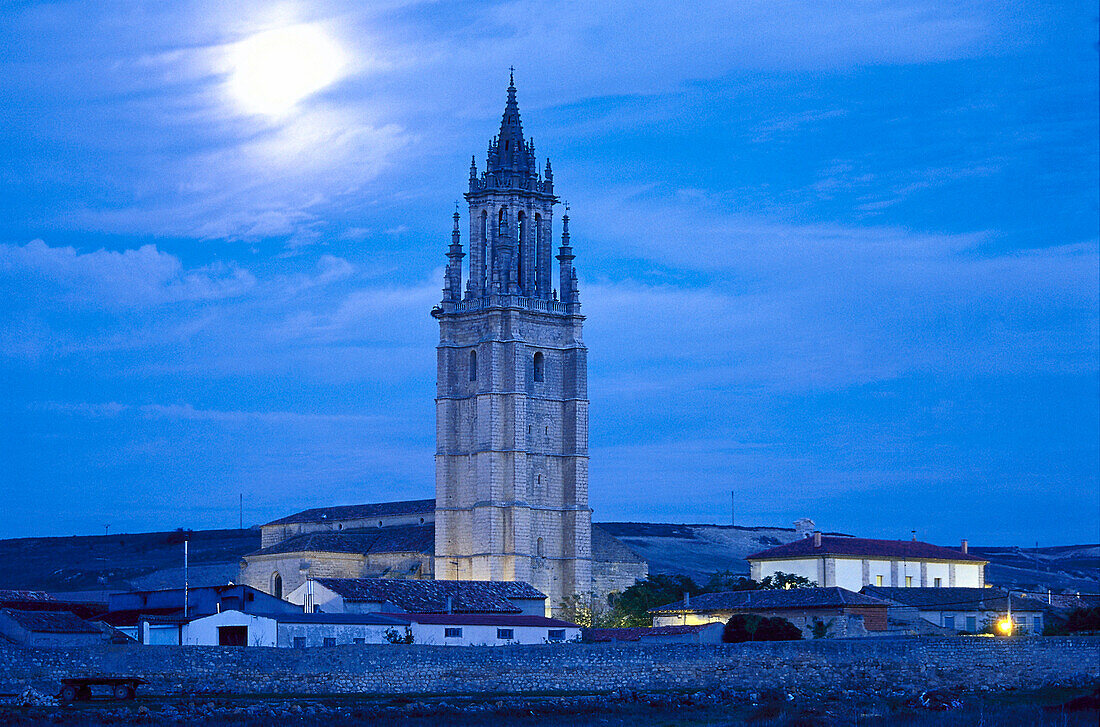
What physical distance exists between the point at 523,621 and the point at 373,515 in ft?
94.0

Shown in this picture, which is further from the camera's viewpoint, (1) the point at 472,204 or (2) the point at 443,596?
(1) the point at 472,204

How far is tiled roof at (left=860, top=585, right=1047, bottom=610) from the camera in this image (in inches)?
3241

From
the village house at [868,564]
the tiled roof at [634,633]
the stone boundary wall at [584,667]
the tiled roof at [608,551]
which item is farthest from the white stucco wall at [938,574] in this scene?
the stone boundary wall at [584,667]

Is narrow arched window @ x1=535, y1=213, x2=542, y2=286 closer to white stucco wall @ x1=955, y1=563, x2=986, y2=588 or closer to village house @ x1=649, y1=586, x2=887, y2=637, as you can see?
village house @ x1=649, y1=586, x2=887, y2=637

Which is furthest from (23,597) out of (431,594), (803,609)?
(803,609)

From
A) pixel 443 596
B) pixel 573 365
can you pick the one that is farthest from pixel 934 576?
pixel 443 596

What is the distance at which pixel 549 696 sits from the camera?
57031 millimetres

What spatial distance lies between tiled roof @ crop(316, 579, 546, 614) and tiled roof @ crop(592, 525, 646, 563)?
11.5m

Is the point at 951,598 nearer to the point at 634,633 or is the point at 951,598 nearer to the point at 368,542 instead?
the point at 634,633

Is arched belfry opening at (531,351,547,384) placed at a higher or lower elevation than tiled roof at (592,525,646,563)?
higher

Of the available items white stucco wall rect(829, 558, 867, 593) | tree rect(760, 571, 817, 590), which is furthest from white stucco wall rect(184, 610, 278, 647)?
white stucco wall rect(829, 558, 867, 593)

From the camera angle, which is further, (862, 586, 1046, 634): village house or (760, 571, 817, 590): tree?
(760, 571, 817, 590): tree

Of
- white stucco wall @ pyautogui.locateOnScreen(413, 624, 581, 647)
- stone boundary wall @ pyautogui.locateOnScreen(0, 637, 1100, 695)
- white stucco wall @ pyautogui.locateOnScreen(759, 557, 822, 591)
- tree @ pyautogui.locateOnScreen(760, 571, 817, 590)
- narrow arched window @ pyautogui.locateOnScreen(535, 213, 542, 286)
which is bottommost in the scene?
stone boundary wall @ pyautogui.locateOnScreen(0, 637, 1100, 695)

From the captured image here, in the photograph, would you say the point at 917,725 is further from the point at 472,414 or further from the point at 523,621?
the point at 472,414
